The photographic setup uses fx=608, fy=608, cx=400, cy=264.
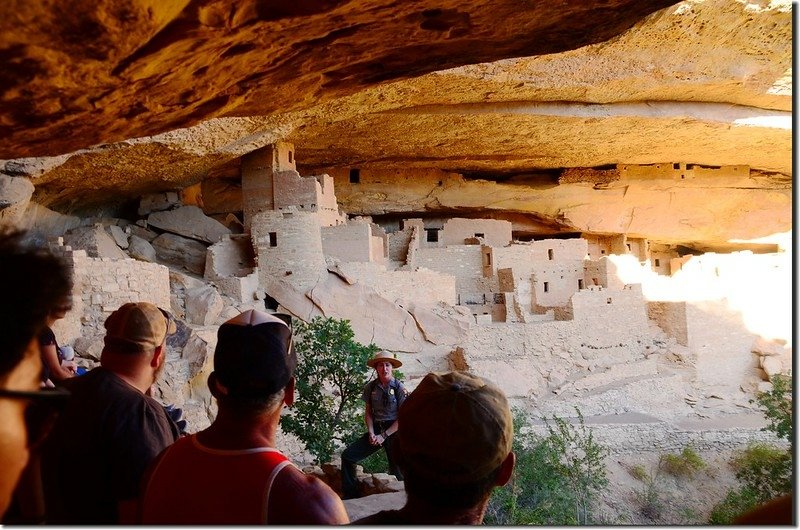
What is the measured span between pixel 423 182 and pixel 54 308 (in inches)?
622

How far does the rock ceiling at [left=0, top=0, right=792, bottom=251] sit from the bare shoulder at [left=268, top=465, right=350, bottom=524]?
61.1 inches

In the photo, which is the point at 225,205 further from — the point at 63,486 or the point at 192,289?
the point at 63,486

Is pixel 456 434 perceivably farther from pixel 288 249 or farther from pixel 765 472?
pixel 765 472

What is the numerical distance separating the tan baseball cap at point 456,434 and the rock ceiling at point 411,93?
1.57 meters

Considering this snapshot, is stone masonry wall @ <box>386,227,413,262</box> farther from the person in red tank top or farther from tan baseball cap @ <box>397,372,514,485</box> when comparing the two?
tan baseball cap @ <box>397,372,514,485</box>

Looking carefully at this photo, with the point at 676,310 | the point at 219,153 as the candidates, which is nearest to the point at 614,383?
the point at 676,310

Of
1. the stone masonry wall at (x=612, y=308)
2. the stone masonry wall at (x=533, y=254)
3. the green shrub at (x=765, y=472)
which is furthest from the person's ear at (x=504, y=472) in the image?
the stone masonry wall at (x=533, y=254)

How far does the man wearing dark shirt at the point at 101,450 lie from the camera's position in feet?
6.48

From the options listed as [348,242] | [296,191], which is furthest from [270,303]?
[296,191]

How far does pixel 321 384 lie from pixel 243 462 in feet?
17.1

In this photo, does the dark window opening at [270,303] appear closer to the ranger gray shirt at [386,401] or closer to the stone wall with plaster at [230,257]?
the stone wall with plaster at [230,257]

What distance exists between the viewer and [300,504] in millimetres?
1466

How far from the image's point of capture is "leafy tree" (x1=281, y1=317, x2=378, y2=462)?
632 centimetres

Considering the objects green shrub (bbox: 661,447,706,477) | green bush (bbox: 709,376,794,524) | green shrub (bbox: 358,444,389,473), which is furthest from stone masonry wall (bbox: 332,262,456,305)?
green bush (bbox: 709,376,794,524)
